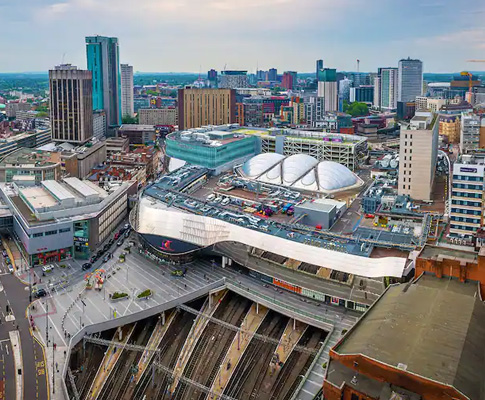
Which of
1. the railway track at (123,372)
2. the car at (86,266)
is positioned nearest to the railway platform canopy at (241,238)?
the car at (86,266)

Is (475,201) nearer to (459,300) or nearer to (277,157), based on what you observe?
(459,300)

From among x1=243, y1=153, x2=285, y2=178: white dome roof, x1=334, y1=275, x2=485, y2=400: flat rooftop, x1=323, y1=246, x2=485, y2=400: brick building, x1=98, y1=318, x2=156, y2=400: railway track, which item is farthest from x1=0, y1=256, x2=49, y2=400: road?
x1=243, y1=153, x2=285, y2=178: white dome roof

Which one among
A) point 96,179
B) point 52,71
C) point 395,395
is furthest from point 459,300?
point 52,71

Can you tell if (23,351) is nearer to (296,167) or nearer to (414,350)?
(414,350)

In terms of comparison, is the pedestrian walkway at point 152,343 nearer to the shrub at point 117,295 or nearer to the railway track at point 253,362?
the shrub at point 117,295

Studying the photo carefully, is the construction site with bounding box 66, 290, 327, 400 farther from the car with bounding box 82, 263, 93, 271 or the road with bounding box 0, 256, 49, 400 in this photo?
the car with bounding box 82, 263, 93, 271

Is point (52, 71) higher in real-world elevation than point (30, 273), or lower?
higher
